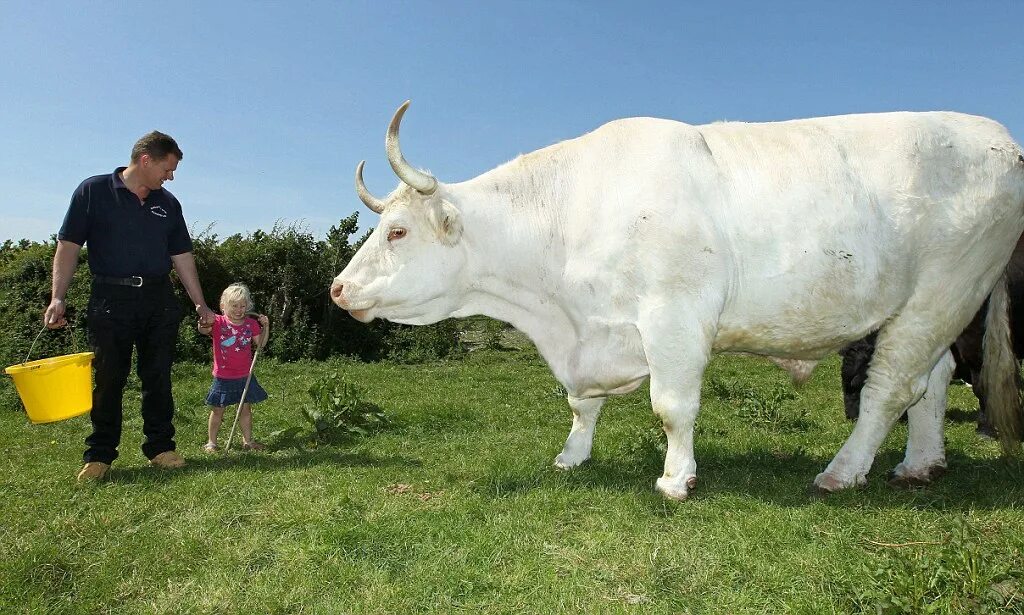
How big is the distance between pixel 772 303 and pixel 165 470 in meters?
4.69

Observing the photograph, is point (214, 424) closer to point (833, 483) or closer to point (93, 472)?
point (93, 472)

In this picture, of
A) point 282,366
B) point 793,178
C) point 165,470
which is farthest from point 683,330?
point 282,366

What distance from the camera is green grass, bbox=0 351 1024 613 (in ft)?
10.5

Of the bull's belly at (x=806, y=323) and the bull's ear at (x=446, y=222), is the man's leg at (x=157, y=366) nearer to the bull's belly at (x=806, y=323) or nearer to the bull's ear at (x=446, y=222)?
the bull's ear at (x=446, y=222)

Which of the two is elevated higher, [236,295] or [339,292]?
[339,292]

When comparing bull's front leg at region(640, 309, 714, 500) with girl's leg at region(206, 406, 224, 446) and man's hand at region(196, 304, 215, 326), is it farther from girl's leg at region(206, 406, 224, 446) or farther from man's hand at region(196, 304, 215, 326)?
girl's leg at region(206, 406, 224, 446)

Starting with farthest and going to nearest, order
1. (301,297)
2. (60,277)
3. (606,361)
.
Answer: (301,297) < (60,277) < (606,361)

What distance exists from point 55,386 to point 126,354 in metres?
0.61

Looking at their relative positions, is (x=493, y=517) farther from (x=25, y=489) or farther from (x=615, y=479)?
(x=25, y=489)

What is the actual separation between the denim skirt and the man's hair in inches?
89.3

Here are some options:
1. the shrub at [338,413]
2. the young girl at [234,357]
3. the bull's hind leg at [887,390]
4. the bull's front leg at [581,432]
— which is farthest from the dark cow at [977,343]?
the young girl at [234,357]

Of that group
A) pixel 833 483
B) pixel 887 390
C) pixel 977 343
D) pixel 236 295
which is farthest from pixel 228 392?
pixel 977 343

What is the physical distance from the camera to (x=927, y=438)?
5.02 m

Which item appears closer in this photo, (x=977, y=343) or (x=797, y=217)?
(x=797, y=217)
